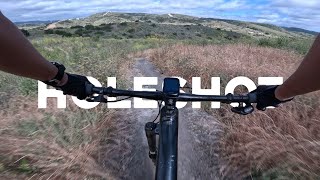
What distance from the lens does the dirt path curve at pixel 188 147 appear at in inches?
167

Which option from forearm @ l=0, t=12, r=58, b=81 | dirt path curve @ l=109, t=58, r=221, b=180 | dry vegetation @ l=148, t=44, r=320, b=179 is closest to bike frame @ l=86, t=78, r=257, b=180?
forearm @ l=0, t=12, r=58, b=81

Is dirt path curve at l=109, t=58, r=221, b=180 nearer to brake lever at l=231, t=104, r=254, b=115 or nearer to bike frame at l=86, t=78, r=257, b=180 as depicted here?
bike frame at l=86, t=78, r=257, b=180

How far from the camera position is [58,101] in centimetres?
541

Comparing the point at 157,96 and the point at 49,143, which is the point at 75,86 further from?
the point at 49,143

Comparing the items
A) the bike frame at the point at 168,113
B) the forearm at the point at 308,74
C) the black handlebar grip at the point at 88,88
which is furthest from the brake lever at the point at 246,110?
the black handlebar grip at the point at 88,88

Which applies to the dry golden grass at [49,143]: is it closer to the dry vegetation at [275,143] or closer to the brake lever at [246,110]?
the dry vegetation at [275,143]

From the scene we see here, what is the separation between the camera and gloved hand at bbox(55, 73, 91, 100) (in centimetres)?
210

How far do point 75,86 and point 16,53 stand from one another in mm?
1006

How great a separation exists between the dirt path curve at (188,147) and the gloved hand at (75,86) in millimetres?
1944

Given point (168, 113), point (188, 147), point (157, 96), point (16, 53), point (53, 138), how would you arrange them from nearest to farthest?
point (16, 53), point (168, 113), point (157, 96), point (53, 138), point (188, 147)

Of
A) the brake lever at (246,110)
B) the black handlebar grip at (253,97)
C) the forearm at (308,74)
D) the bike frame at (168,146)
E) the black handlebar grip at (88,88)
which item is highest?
the forearm at (308,74)

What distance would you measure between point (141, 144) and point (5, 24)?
155 inches

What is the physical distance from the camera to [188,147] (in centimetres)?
508

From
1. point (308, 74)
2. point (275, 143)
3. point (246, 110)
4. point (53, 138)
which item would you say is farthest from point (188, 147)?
point (308, 74)
